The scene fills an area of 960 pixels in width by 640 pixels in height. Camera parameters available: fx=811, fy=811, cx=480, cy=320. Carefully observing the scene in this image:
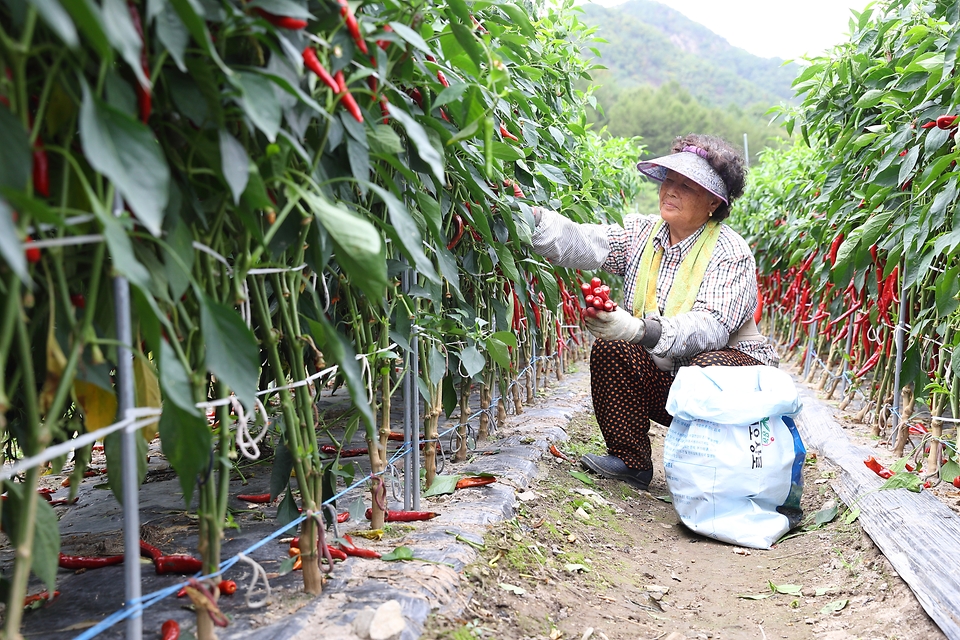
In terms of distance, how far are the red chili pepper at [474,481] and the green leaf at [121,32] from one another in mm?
1903

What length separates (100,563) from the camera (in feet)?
6.08

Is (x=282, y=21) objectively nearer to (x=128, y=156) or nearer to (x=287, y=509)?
(x=128, y=156)

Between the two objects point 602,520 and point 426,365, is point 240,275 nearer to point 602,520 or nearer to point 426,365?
point 426,365

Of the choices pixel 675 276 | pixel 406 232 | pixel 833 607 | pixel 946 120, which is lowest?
pixel 833 607

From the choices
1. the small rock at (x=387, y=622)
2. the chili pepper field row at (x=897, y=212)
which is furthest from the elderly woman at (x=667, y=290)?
the small rock at (x=387, y=622)

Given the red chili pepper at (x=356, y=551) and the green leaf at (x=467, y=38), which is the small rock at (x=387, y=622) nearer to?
the red chili pepper at (x=356, y=551)

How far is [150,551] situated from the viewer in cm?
181

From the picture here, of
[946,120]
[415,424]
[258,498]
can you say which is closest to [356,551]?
[415,424]

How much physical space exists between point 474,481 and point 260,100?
5.76 ft

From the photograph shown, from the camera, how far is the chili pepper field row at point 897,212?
2.52 meters

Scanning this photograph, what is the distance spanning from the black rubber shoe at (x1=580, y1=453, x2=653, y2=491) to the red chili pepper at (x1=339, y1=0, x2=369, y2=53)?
237 cm

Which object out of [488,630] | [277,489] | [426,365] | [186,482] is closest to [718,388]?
[426,365]

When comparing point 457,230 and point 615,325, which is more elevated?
point 457,230

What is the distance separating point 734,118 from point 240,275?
165 ft
